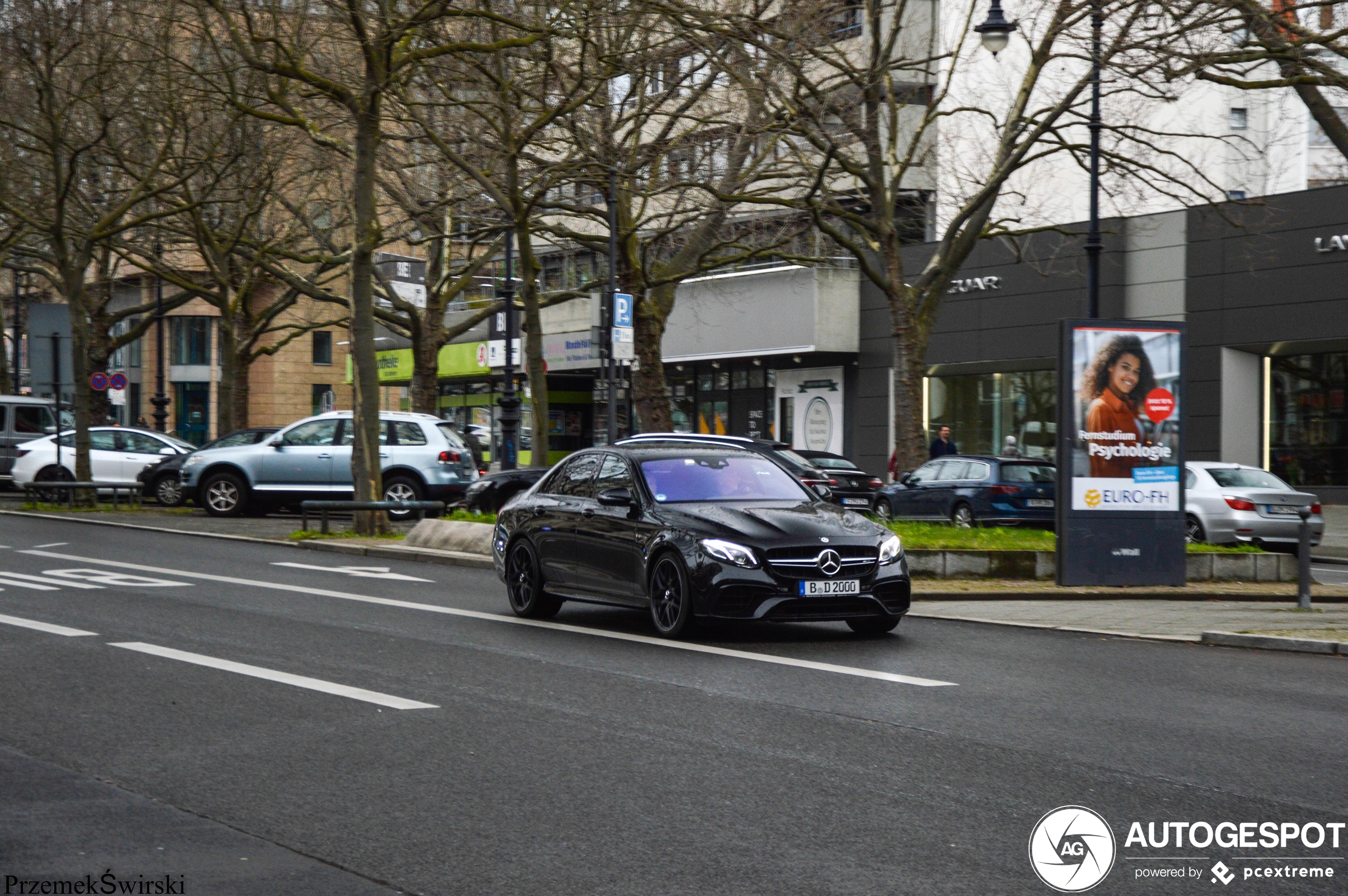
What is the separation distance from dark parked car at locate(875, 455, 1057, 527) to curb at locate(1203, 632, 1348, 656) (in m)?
12.6

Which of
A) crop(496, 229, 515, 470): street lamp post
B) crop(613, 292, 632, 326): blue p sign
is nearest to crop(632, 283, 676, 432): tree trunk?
crop(496, 229, 515, 470): street lamp post

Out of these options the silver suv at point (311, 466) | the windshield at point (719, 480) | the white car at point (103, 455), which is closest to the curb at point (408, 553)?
the silver suv at point (311, 466)

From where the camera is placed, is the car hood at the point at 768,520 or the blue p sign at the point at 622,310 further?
the blue p sign at the point at 622,310

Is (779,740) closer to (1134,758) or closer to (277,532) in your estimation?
(1134,758)

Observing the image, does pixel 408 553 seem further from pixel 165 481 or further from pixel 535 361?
pixel 165 481

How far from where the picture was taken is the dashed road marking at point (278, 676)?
8703 millimetres

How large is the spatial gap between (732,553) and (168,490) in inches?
829

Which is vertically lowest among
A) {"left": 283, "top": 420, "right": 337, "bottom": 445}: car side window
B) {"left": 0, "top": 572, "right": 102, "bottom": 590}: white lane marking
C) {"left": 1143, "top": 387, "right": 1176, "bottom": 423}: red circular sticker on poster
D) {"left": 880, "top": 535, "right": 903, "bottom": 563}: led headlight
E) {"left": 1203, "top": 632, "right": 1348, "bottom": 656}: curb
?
{"left": 1203, "top": 632, "right": 1348, "bottom": 656}: curb

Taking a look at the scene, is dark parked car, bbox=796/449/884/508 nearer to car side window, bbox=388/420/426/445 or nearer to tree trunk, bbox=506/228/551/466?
tree trunk, bbox=506/228/551/466

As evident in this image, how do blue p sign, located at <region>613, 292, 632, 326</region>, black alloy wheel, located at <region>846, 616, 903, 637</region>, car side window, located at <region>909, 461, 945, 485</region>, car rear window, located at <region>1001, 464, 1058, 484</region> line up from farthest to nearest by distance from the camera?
1. car side window, located at <region>909, 461, 945, 485</region>
2. car rear window, located at <region>1001, 464, 1058, 484</region>
3. blue p sign, located at <region>613, 292, 632, 326</region>
4. black alloy wheel, located at <region>846, 616, 903, 637</region>

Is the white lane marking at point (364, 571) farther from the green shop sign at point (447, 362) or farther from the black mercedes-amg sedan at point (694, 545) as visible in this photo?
the green shop sign at point (447, 362)

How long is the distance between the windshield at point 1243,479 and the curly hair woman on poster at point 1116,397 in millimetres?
7490

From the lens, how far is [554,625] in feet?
42.3

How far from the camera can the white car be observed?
32.6m
